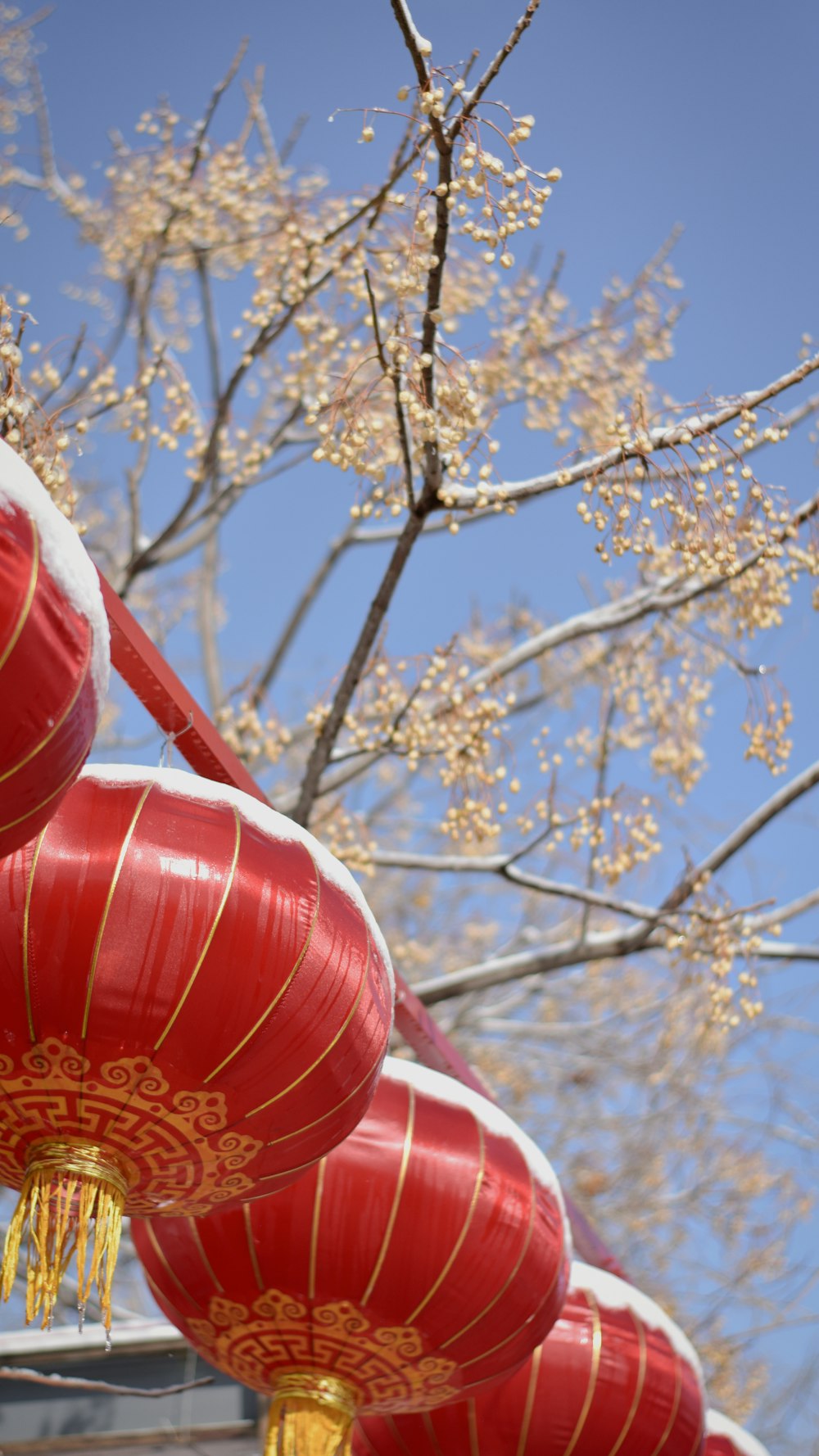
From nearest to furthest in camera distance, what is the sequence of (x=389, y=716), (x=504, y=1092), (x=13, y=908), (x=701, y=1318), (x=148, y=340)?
(x=13, y=908), (x=389, y=716), (x=148, y=340), (x=701, y=1318), (x=504, y=1092)

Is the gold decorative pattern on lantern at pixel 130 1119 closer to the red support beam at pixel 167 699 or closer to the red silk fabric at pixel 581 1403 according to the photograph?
the red support beam at pixel 167 699

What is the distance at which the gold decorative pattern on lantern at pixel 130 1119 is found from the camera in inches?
102

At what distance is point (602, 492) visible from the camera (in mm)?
4109

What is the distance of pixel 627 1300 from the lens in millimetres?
4184

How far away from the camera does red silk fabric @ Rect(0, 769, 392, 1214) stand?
2521 millimetres

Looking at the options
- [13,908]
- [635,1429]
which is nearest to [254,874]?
[13,908]

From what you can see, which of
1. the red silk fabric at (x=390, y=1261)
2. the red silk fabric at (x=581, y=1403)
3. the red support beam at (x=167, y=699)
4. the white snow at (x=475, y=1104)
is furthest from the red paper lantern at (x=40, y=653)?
the red silk fabric at (x=581, y=1403)

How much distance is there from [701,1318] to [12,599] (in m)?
9.96

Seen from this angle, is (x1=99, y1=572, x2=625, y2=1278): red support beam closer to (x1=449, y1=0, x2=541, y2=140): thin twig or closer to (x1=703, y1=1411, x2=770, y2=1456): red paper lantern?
(x1=449, y1=0, x2=541, y2=140): thin twig

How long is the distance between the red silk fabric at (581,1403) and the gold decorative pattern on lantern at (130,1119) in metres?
1.58

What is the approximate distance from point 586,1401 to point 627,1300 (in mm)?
324

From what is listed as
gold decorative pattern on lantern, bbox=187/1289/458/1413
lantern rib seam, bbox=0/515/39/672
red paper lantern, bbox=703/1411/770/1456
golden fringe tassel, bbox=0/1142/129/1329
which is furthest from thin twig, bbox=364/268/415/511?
red paper lantern, bbox=703/1411/770/1456

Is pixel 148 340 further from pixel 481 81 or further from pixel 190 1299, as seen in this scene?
pixel 190 1299

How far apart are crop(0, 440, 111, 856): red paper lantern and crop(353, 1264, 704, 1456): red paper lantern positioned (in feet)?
8.76
